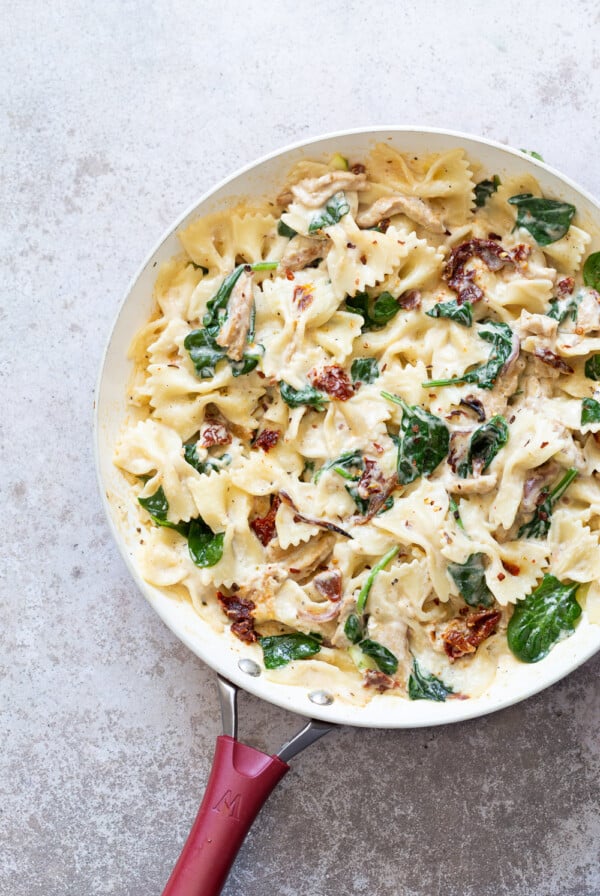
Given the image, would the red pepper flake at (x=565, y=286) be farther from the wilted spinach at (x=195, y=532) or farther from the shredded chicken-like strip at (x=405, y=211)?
the wilted spinach at (x=195, y=532)

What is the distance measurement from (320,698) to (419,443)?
3.92 ft

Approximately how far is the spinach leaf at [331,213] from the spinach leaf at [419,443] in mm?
874

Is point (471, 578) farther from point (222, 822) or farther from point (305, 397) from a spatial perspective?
point (222, 822)

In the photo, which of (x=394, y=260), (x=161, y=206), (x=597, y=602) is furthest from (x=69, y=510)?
(x=597, y=602)

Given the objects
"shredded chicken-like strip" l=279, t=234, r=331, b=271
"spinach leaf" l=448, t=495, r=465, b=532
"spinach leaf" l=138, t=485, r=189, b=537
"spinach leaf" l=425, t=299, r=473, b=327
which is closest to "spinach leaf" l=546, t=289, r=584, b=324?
"spinach leaf" l=425, t=299, r=473, b=327

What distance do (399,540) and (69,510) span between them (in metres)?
1.72

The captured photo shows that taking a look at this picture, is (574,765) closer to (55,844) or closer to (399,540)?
(399,540)

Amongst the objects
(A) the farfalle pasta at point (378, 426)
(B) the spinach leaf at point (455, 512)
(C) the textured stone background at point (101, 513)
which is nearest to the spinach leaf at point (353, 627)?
(A) the farfalle pasta at point (378, 426)

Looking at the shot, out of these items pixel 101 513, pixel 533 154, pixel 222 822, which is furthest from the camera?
pixel 101 513

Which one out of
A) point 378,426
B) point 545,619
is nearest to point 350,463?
point 378,426

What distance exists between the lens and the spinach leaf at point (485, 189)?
12.9 feet

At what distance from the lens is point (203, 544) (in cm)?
397

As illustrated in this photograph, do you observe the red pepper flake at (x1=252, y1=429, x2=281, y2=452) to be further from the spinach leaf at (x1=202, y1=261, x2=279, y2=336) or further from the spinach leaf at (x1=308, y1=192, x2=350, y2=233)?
the spinach leaf at (x1=308, y1=192, x2=350, y2=233)

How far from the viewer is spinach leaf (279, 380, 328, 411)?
393 centimetres
